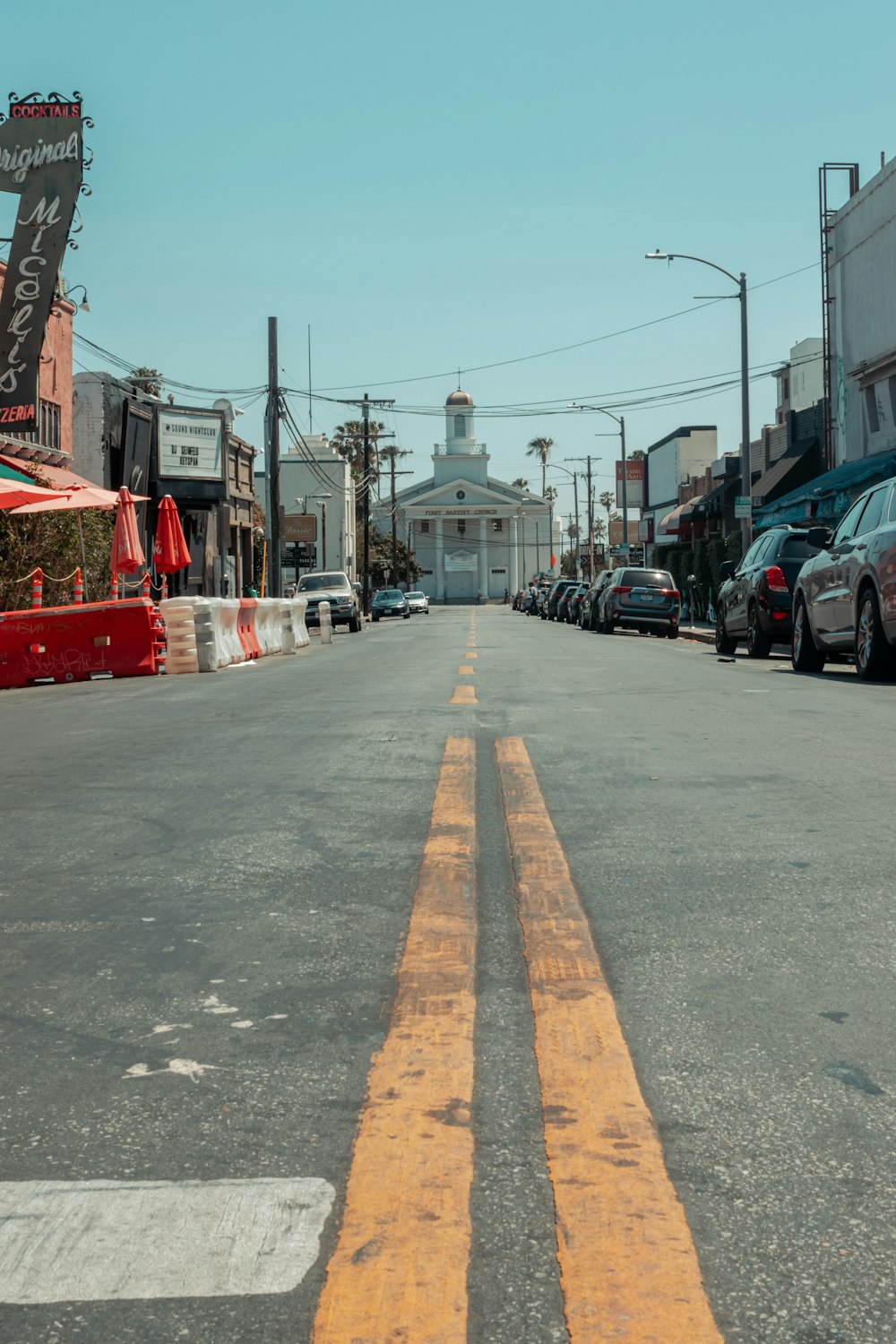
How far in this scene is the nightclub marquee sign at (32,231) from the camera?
2612 cm

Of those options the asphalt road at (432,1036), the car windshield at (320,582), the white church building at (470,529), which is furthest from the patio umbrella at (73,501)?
the white church building at (470,529)

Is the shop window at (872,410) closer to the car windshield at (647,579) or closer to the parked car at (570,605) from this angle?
the car windshield at (647,579)

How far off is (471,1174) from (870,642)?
12729 millimetres

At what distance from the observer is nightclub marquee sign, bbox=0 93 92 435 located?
85.7ft

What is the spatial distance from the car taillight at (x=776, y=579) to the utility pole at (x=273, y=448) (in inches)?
901

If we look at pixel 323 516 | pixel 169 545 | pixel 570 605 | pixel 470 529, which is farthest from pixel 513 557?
pixel 169 545

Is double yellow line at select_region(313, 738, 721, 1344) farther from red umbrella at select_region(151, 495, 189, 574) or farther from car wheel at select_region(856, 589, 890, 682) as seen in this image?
red umbrella at select_region(151, 495, 189, 574)

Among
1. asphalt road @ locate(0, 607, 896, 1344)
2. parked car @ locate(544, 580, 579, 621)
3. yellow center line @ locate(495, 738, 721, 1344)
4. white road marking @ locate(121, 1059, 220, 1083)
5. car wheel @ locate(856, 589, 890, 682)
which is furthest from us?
parked car @ locate(544, 580, 579, 621)

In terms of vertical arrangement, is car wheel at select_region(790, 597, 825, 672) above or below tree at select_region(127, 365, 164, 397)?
A: below

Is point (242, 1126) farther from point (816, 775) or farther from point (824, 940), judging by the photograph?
point (816, 775)

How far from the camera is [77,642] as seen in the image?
18.6 meters

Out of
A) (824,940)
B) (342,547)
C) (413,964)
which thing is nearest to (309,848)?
(413,964)

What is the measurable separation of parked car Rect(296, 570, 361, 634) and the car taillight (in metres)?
25.1

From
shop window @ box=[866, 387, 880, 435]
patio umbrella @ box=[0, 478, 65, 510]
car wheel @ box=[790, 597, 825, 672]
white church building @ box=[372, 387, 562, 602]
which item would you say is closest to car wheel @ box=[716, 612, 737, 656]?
car wheel @ box=[790, 597, 825, 672]
